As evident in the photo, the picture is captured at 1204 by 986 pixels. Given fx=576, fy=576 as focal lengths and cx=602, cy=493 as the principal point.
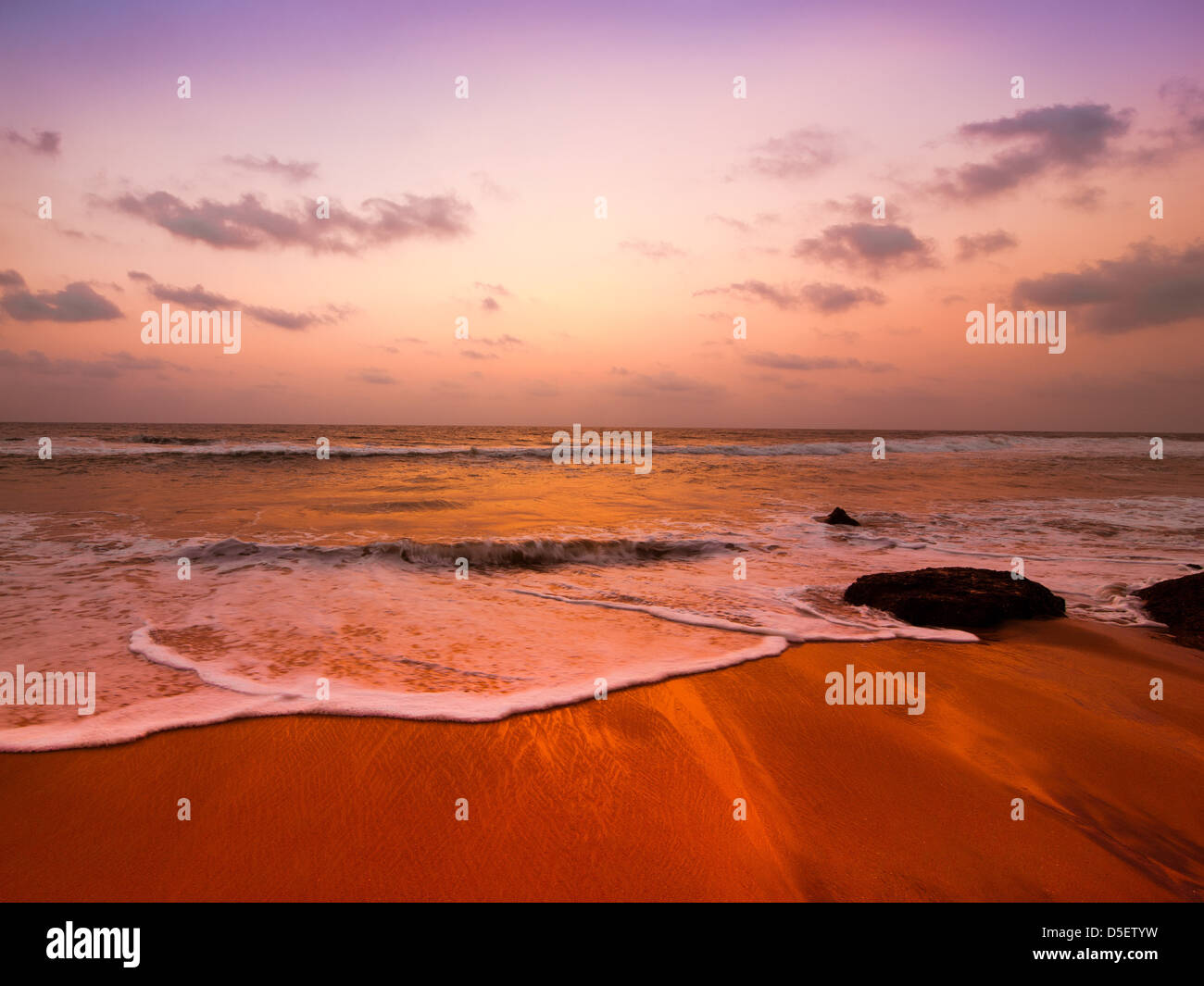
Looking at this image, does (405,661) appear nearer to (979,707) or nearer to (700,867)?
(700,867)

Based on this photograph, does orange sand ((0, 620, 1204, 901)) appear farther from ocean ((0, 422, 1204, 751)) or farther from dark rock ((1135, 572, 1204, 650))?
dark rock ((1135, 572, 1204, 650))

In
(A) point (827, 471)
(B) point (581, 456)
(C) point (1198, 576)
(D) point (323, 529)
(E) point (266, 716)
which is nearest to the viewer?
(E) point (266, 716)

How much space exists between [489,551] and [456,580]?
3.69 feet

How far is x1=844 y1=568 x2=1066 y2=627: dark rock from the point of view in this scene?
5.49 metres

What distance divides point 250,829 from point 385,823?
0.57m

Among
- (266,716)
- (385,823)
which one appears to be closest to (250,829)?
(385,823)

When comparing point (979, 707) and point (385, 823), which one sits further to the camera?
point (979, 707)

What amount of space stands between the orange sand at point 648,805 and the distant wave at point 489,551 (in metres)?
4.43

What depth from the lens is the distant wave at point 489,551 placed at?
7.84 metres

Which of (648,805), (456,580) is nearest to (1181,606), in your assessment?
(648,805)

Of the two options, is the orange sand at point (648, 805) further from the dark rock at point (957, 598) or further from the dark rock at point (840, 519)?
the dark rock at point (840, 519)

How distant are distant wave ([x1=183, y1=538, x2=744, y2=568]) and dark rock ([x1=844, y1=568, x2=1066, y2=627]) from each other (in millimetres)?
2824
